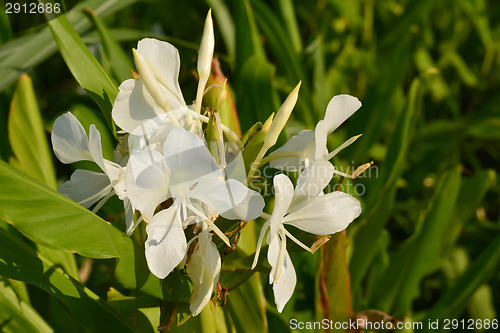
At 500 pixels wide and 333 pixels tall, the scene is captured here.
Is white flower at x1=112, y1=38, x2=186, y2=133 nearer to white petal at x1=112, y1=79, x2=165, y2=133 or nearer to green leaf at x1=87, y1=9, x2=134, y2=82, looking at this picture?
white petal at x1=112, y1=79, x2=165, y2=133

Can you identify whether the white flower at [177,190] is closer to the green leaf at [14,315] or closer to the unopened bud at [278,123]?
the unopened bud at [278,123]

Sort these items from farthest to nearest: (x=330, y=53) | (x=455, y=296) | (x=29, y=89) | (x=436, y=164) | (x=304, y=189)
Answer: (x=330, y=53)
(x=436, y=164)
(x=455, y=296)
(x=29, y=89)
(x=304, y=189)

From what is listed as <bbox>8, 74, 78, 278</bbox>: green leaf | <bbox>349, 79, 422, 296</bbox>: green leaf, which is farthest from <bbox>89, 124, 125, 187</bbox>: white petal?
<bbox>349, 79, 422, 296</bbox>: green leaf

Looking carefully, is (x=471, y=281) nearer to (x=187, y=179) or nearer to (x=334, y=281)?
(x=334, y=281)

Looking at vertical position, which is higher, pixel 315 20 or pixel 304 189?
pixel 304 189

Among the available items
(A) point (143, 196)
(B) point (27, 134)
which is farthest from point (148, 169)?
(B) point (27, 134)

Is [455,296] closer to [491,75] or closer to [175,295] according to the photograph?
[175,295]

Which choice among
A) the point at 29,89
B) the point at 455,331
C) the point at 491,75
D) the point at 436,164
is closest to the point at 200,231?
the point at 29,89
